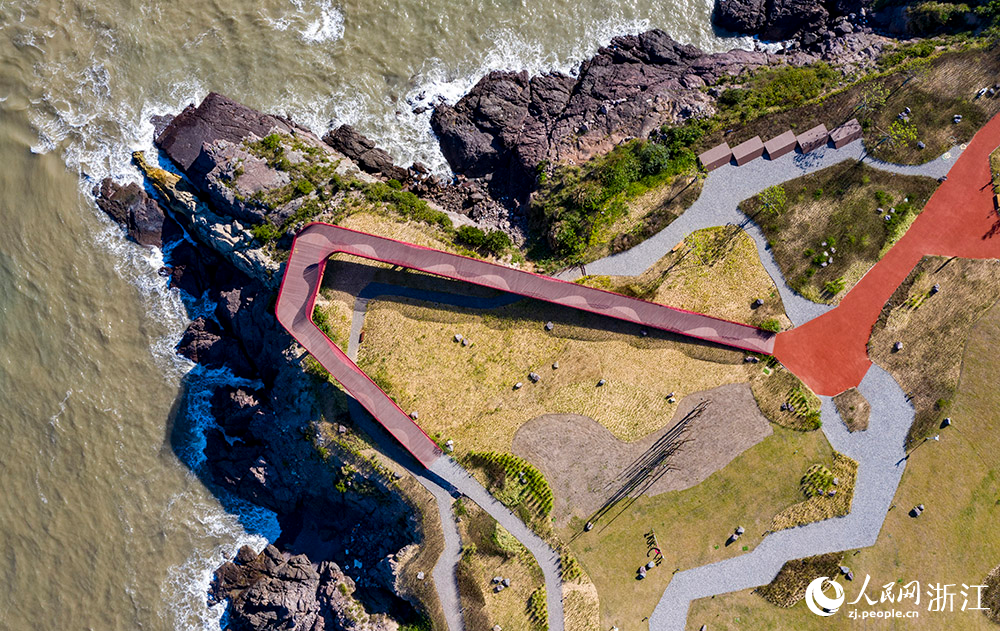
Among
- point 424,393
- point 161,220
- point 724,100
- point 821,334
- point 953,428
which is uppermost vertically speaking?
point 161,220

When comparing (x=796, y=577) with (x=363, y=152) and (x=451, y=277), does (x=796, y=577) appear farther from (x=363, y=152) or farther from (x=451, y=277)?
(x=363, y=152)

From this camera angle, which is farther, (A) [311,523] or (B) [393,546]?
(A) [311,523]

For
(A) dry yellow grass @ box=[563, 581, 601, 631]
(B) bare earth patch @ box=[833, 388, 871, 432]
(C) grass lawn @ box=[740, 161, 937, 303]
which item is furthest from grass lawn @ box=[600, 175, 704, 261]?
(A) dry yellow grass @ box=[563, 581, 601, 631]

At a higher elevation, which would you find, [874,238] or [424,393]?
[424,393]

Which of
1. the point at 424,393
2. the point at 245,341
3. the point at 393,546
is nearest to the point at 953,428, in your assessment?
the point at 424,393

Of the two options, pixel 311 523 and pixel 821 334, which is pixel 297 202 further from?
pixel 821 334

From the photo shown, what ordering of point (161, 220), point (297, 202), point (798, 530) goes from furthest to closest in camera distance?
point (161, 220)
point (297, 202)
point (798, 530)

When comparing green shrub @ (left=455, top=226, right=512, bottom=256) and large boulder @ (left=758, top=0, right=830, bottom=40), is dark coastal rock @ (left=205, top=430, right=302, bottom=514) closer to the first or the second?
green shrub @ (left=455, top=226, right=512, bottom=256)
